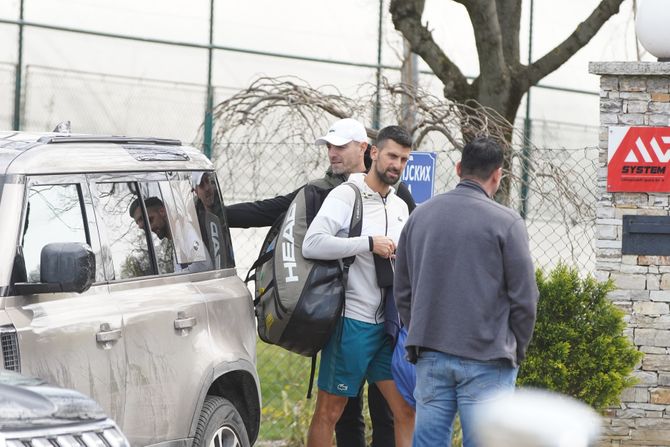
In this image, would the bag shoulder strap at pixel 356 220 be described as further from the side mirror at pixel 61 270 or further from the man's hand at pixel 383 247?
the side mirror at pixel 61 270

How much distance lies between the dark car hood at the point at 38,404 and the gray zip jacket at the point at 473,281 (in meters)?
2.16

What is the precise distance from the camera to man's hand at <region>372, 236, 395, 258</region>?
263 inches

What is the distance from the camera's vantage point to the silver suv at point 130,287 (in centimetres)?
504

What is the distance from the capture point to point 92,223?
18.3 feet

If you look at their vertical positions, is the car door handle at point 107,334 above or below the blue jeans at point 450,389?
above

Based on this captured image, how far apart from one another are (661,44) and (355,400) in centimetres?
353

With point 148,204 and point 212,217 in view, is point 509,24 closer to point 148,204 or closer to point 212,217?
point 212,217

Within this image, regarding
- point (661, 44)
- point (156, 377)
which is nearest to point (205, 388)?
point (156, 377)

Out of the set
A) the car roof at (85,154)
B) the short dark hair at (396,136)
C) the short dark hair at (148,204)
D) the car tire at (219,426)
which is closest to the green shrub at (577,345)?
the short dark hair at (396,136)

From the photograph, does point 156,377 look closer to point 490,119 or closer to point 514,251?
point 514,251

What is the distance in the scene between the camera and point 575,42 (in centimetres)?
1206

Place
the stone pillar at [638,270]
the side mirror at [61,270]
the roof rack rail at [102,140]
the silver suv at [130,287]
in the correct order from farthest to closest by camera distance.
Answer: the stone pillar at [638,270] → the roof rack rail at [102,140] → the silver suv at [130,287] → the side mirror at [61,270]

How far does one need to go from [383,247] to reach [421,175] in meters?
1.91

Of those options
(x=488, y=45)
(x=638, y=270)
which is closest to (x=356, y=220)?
(x=638, y=270)
